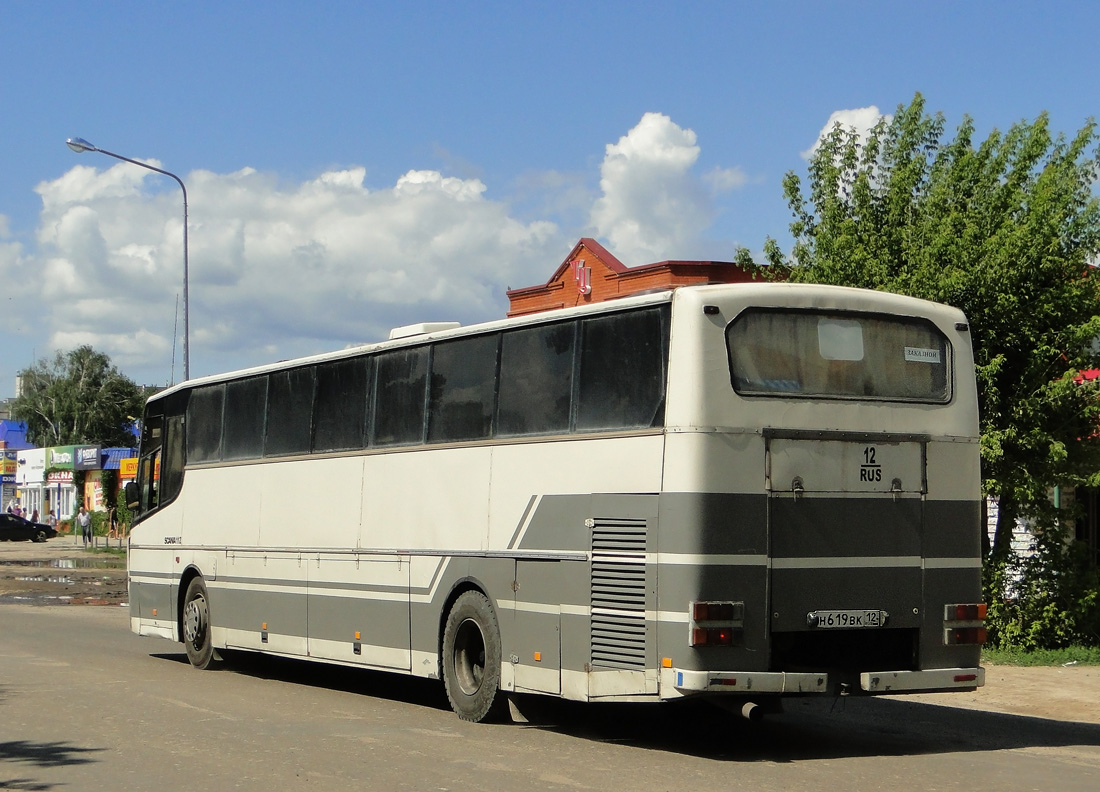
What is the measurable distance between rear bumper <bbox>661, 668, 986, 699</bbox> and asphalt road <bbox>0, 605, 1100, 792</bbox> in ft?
1.66

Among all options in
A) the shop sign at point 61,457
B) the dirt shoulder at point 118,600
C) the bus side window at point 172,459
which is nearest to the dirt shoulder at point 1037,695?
the dirt shoulder at point 118,600

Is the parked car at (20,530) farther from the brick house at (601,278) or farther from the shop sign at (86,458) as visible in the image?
the brick house at (601,278)

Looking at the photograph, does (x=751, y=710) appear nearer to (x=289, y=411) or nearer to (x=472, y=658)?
(x=472, y=658)

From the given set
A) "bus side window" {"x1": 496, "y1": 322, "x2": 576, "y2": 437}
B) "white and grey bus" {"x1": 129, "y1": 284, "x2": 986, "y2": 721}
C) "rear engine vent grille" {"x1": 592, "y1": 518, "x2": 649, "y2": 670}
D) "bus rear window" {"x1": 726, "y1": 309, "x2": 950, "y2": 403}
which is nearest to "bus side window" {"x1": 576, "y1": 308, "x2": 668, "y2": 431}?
"white and grey bus" {"x1": 129, "y1": 284, "x2": 986, "y2": 721}

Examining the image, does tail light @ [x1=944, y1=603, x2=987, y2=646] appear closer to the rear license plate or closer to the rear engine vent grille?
the rear license plate

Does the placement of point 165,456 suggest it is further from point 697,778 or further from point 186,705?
point 697,778

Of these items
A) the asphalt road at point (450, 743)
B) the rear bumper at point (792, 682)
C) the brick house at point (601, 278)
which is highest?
the brick house at point (601, 278)

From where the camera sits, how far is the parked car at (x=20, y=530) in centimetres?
7262

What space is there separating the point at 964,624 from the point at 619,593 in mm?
2704

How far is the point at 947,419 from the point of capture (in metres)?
11.6

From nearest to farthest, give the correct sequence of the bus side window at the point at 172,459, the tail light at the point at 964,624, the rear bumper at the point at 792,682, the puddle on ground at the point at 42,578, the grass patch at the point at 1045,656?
the rear bumper at the point at 792,682
the tail light at the point at 964,624
the grass patch at the point at 1045,656
the bus side window at the point at 172,459
the puddle on ground at the point at 42,578

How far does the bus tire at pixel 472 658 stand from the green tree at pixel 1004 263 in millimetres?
7702

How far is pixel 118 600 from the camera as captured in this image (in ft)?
105

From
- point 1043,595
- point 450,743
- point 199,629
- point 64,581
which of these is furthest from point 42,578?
point 450,743
